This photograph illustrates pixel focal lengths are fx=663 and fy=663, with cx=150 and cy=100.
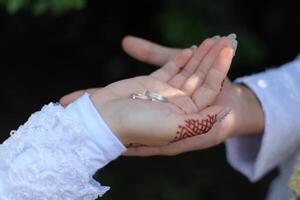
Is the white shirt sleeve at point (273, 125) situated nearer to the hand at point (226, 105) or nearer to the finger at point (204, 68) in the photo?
the hand at point (226, 105)

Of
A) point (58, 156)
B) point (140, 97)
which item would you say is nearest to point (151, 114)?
point (140, 97)

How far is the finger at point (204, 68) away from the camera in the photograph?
121cm

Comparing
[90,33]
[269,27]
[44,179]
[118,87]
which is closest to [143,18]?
[90,33]

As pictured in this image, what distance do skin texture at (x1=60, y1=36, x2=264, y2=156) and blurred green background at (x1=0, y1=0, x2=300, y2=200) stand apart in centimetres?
30

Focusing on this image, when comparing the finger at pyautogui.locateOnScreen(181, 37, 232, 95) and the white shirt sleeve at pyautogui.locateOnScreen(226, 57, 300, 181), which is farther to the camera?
the white shirt sleeve at pyautogui.locateOnScreen(226, 57, 300, 181)

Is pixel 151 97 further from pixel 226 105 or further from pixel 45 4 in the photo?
pixel 45 4

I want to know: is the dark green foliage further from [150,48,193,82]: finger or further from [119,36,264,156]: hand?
[150,48,193,82]: finger

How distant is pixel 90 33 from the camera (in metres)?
2.17

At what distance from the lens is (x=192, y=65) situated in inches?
50.2

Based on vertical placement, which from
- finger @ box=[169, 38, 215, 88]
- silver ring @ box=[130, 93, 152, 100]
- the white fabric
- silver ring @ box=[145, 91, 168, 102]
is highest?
finger @ box=[169, 38, 215, 88]

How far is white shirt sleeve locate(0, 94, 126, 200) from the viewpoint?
1104 mm

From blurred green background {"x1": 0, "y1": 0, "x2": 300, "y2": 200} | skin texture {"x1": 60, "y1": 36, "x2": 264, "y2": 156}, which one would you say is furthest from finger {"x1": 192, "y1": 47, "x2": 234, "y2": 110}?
blurred green background {"x1": 0, "y1": 0, "x2": 300, "y2": 200}

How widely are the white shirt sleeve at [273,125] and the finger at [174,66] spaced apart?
0.69 ft

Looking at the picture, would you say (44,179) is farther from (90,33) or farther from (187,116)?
(90,33)
